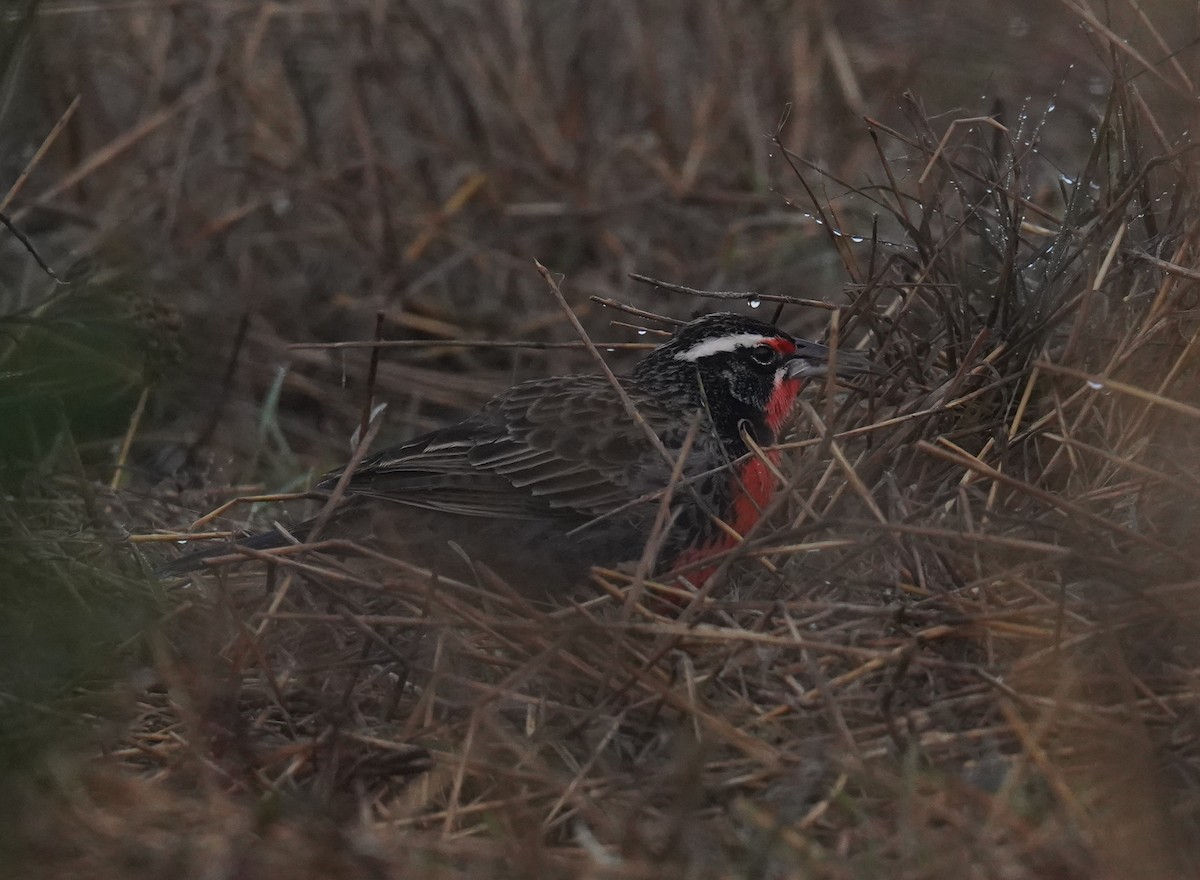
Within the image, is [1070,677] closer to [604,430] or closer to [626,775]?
[626,775]

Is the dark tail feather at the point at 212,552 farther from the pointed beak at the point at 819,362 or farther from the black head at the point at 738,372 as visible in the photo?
the pointed beak at the point at 819,362

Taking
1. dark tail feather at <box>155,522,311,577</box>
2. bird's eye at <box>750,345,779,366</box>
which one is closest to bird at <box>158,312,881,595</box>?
bird's eye at <box>750,345,779,366</box>

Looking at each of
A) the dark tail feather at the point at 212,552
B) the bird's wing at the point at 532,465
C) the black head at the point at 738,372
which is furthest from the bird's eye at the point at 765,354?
the dark tail feather at the point at 212,552

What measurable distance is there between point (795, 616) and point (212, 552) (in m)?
1.92

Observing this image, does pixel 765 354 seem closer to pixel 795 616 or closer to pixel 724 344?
pixel 724 344

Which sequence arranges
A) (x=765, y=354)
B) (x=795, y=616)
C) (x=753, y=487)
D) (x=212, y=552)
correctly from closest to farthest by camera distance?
1. (x=795, y=616)
2. (x=212, y=552)
3. (x=753, y=487)
4. (x=765, y=354)

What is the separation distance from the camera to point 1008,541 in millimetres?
4551

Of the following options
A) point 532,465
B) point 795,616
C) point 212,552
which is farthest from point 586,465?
point 212,552

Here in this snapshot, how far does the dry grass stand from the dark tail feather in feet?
0.64

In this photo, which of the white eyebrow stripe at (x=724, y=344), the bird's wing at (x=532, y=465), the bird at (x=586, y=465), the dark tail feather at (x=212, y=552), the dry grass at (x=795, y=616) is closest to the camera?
the dry grass at (x=795, y=616)

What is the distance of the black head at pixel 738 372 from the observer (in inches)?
234

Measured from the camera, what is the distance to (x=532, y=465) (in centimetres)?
584

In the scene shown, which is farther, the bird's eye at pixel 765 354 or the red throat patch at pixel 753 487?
the bird's eye at pixel 765 354

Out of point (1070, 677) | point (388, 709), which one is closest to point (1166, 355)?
point (1070, 677)
